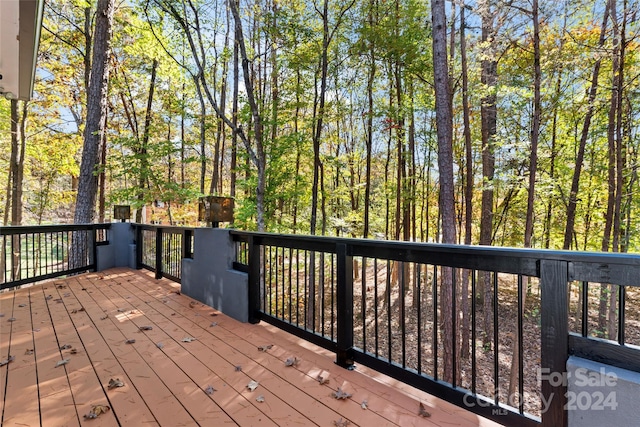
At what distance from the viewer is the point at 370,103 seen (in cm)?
946

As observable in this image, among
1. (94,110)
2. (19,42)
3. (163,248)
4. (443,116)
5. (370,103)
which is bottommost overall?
(163,248)

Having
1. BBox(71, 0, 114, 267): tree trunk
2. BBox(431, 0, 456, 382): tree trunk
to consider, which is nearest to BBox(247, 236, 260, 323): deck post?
BBox(431, 0, 456, 382): tree trunk

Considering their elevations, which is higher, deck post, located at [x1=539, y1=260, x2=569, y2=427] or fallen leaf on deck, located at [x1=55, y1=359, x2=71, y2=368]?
deck post, located at [x1=539, y1=260, x2=569, y2=427]

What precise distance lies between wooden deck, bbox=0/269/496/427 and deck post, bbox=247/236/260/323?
0.13 metres

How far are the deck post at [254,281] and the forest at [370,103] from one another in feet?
12.0

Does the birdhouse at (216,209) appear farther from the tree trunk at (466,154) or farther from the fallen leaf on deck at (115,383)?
the tree trunk at (466,154)

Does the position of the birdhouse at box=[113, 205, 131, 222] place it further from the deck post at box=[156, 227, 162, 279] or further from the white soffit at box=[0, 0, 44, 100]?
the white soffit at box=[0, 0, 44, 100]

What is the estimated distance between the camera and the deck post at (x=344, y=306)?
227cm

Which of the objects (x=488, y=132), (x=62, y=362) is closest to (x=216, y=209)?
(x=62, y=362)

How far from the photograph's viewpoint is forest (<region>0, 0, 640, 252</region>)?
20.4 ft

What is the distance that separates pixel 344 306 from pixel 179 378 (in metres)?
1.27

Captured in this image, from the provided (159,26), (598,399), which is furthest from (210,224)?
(159,26)

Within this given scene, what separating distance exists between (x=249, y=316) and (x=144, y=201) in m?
7.38

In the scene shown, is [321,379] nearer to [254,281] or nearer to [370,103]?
[254,281]
